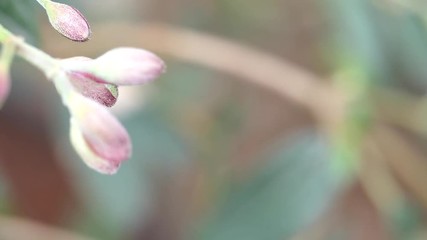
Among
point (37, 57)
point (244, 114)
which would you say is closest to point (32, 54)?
point (37, 57)

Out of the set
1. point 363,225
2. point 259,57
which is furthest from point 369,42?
point 363,225

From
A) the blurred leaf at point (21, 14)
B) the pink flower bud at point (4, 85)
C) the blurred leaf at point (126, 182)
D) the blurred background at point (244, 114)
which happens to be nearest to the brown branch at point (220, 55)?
the blurred background at point (244, 114)

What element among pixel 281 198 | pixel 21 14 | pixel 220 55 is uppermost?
pixel 220 55

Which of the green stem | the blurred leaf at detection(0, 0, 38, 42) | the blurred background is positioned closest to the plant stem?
the green stem

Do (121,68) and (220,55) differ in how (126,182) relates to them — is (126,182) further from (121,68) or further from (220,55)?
(121,68)

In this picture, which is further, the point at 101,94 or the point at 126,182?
the point at 126,182

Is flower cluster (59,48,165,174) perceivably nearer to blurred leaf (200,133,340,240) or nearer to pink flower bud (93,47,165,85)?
pink flower bud (93,47,165,85)

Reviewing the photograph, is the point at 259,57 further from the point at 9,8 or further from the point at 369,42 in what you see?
the point at 9,8

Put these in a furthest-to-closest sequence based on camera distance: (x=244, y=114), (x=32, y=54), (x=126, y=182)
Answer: (x=244, y=114) → (x=126, y=182) → (x=32, y=54)
